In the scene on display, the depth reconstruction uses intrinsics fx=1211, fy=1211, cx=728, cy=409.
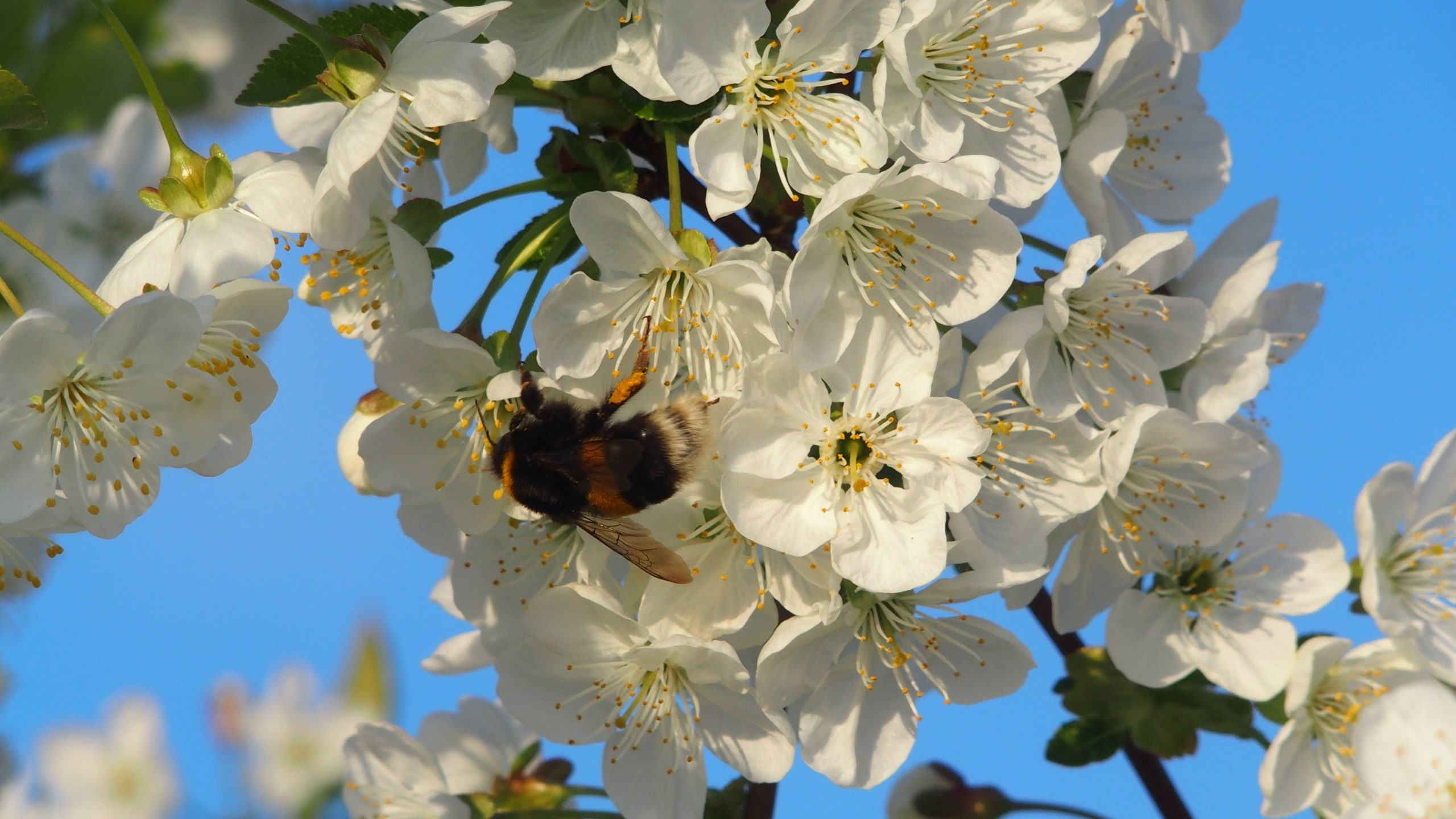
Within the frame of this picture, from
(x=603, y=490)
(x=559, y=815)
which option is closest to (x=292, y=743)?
(x=559, y=815)

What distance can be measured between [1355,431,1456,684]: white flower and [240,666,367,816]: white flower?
2267mm

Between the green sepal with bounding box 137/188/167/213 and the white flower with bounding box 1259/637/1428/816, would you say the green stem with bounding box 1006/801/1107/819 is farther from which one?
the green sepal with bounding box 137/188/167/213

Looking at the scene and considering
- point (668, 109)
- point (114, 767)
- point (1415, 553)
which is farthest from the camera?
point (114, 767)

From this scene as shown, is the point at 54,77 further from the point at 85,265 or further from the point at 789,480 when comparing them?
the point at 789,480

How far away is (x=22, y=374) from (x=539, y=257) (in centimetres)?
84

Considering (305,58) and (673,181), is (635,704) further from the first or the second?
(305,58)

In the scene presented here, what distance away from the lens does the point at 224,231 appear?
72.2 inches

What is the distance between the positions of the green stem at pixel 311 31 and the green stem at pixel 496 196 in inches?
15.0

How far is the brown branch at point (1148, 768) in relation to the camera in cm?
255

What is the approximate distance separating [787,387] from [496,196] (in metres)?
0.70

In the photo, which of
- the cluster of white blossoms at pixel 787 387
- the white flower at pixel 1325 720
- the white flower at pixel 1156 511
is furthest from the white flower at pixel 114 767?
the white flower at pixel 1325 720

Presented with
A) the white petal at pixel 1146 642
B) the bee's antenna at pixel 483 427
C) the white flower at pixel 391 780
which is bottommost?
the white petal at pixel 1146 642

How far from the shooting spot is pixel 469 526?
6.98 ft

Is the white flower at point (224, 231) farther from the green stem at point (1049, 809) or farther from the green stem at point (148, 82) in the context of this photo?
the green stem at point (1049, 809)
